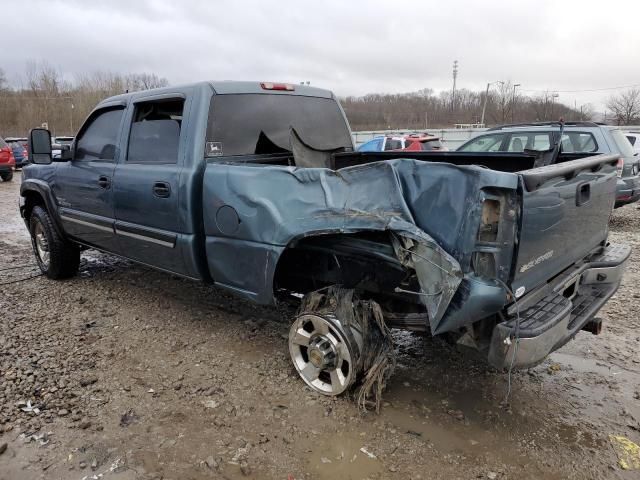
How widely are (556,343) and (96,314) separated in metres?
3.96

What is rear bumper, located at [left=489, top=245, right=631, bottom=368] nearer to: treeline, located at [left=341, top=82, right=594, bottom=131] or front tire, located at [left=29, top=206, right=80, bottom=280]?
front tire, located at [left=29, top=206, right=80, bottom=280]

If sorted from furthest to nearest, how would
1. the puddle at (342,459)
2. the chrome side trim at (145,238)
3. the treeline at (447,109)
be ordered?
the treeline at (447,109), the chrome side trim at (145,238), the puddle at (342,459)

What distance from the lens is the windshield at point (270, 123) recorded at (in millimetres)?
3791

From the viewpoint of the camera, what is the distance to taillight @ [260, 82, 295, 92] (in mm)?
4154

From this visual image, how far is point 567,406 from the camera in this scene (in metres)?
3.22

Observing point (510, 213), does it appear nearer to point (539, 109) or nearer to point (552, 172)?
point (552, 172)

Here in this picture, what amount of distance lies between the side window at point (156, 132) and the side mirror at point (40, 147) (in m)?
1.43

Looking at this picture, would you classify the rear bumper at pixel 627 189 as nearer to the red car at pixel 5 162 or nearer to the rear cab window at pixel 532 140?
the rear cab window at pixel 532 140

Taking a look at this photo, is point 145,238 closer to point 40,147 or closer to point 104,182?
point 104,182

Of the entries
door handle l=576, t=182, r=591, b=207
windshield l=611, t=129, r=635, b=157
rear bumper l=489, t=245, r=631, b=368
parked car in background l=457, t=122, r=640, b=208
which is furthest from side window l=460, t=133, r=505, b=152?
door handle l=576, t=182, r=591, b=207

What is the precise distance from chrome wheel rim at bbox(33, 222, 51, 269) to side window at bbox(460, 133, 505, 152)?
7021mm

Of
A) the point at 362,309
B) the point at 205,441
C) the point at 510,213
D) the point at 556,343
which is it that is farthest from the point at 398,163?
the point at 205,441

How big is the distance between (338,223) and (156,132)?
6.69 feet

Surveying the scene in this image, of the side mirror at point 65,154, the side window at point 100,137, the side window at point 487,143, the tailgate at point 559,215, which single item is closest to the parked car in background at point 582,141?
the side window at point 487,143
